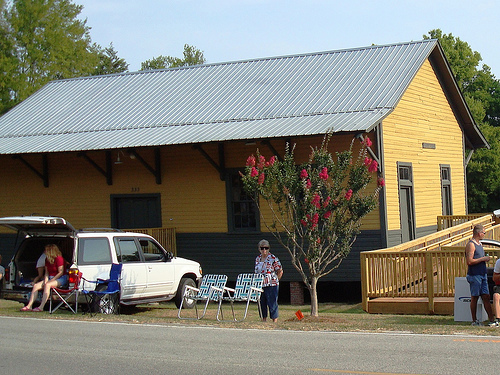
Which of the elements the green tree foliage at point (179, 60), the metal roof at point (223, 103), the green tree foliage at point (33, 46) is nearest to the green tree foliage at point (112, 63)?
the green tree foliage at point (179, 60)

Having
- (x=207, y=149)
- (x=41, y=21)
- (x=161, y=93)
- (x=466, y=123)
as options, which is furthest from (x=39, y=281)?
(x=41, y=21)

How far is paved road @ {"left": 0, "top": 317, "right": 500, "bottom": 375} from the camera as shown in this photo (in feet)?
28.1

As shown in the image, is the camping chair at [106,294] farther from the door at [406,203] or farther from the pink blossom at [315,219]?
the door at [406,203]

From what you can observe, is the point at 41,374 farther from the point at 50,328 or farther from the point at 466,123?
the point at 466,123

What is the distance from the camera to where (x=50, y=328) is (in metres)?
12.3

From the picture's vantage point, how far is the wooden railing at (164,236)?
2109cm

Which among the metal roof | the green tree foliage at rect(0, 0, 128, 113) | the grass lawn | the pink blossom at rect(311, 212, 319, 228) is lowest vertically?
the grass lawn

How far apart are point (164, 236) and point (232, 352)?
1173cm

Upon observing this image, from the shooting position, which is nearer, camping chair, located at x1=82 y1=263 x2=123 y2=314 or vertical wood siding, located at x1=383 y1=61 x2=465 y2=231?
camping chair, located at x1=82 y1=263 x2=123 y2=314

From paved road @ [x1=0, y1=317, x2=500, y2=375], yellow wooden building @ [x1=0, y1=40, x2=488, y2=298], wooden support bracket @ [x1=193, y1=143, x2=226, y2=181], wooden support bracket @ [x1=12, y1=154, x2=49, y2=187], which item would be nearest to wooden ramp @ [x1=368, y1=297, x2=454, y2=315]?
yellow wooden building @ [x1=0, y1=40, x2=488, y2=298]

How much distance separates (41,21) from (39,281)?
111 ft

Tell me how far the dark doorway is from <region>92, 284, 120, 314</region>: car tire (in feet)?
23.5

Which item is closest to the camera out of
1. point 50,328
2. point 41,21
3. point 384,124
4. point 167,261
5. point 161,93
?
point 50,328

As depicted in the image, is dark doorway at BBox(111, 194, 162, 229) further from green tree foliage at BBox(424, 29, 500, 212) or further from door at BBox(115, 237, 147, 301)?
green tree foliage at BBox(424, 29, 500, 212)
